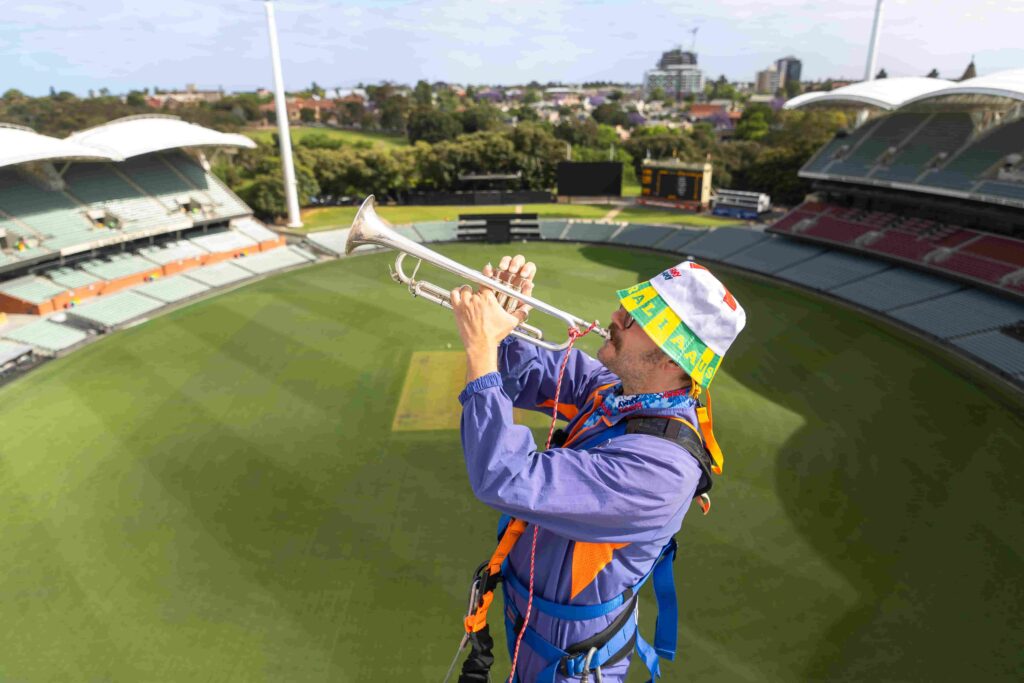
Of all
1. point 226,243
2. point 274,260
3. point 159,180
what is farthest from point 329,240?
point 159,180

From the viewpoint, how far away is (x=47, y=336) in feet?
74.3

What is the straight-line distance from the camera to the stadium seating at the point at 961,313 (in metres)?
22.9

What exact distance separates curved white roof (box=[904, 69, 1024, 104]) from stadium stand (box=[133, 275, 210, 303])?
3658 centimetres

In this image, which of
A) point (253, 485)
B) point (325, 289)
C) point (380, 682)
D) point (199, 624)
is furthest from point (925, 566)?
point (325, 289)

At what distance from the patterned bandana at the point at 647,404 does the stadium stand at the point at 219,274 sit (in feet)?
103

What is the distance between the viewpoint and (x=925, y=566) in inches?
459

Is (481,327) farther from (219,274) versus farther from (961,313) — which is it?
(219,274)

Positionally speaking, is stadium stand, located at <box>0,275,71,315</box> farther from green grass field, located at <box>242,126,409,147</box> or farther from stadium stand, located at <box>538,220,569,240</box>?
green grass field, located at <box>242,126,409,147</box>

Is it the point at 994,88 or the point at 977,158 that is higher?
the point at 994,88

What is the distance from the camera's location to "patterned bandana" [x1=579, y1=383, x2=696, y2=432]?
3.09 m

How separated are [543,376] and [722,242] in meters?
37.2

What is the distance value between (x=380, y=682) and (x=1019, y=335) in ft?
85.1

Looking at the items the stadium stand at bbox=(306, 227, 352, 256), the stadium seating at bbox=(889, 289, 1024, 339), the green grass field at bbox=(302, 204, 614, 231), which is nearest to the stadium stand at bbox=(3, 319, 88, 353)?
the stadium stand at bbox=(306, 227, 352, 256)

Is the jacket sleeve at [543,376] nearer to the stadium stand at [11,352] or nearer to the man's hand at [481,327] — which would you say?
the man's hand at [481,327]
